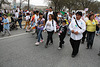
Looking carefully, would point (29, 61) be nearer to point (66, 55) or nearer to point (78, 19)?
point (66, 55)

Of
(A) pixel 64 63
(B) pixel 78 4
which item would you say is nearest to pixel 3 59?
(A) pixel 64 63

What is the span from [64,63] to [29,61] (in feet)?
4.30

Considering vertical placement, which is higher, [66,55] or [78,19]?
[78,19]

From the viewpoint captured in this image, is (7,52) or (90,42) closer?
(7,52)

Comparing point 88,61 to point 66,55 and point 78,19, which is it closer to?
point 66,55

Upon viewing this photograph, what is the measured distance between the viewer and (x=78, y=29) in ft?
13.8

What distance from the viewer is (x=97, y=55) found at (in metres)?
4.93

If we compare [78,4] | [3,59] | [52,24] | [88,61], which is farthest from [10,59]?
[78,4]

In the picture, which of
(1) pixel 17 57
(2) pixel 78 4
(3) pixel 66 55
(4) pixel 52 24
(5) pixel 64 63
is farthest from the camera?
(2) pixel 78 4

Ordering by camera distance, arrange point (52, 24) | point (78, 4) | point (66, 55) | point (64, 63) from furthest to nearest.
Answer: point (78, 4), point (52, 24), point (66, 55), point (64, 63)

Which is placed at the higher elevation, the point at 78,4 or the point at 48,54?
the point at 78,4

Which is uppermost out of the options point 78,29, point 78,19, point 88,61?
point 78,19

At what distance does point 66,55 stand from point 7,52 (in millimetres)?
2641

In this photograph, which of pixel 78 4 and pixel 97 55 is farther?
pixel 78 4
